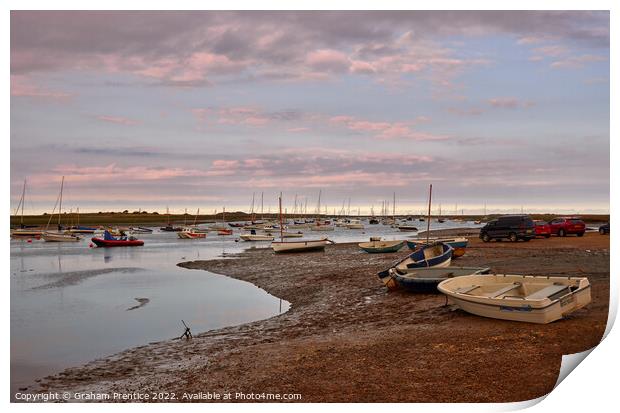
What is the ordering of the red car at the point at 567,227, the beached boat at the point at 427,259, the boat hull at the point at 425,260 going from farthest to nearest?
1. the red car at the point at 567,227
2. the beached boat at the point at 427,259
3. the boat hull at the point at 425,260

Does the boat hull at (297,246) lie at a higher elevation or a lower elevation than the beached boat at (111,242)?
higher

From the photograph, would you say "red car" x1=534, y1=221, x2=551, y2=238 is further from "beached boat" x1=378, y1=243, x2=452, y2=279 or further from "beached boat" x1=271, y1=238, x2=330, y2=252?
"beached boat" x1=378, y1=243, x2=452, y2=279

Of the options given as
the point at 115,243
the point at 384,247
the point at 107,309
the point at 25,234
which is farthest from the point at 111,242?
the point at 107,309

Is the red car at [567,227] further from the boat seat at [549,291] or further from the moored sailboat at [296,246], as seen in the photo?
the boat seat at [549,291]

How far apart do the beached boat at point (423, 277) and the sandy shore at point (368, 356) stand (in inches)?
16.7

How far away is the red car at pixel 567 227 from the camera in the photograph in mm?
35281

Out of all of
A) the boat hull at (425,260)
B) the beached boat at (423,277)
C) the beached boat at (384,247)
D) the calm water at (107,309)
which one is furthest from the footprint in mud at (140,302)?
the beached boat at (384,247)

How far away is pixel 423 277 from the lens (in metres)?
16.4

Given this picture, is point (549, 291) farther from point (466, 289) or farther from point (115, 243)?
point (115, 243)

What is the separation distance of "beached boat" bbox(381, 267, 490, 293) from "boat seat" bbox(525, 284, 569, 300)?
309cm

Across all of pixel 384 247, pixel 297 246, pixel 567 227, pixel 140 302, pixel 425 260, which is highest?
pixel 567 227

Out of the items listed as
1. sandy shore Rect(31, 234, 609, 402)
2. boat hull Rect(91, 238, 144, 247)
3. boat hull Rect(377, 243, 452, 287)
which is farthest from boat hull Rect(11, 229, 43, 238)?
sandy shore Rect(31, 234, 609, 402)

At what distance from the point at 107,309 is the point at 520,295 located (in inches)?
518

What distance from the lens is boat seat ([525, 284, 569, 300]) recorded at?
37.4ft
